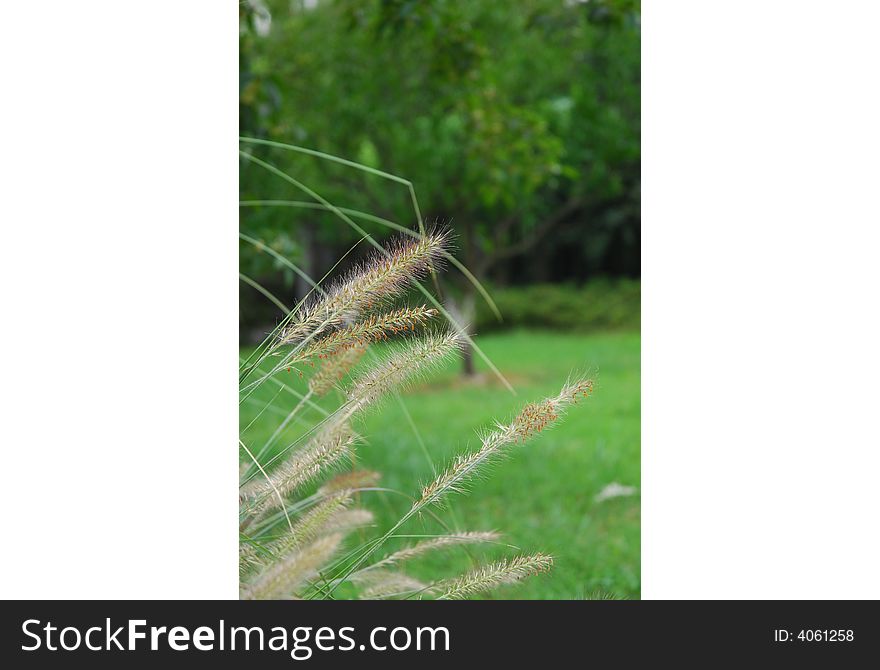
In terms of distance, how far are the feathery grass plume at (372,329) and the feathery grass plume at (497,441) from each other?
112 millimetres

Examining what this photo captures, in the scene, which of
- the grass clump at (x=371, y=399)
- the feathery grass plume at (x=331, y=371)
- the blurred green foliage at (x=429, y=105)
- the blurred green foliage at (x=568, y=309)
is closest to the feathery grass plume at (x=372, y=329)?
the grass clump at (x=371, y=399)

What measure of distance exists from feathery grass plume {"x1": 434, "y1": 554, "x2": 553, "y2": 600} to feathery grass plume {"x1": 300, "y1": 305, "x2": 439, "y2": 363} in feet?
0.72

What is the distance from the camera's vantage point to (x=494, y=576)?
0.67 m

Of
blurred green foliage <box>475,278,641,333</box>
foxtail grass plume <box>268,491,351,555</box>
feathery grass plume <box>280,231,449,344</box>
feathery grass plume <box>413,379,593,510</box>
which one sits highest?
feathery grass plume <box>280,231,449,344</box>

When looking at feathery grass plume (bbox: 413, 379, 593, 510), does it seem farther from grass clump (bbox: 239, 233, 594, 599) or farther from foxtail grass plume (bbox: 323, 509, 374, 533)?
foxtail grass plume (bbox: 323, 509, 374, 533)

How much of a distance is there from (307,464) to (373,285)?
16 centimetres

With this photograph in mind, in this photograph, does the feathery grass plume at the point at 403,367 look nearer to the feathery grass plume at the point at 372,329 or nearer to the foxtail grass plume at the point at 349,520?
the feathery grass plume at the point at 372,329

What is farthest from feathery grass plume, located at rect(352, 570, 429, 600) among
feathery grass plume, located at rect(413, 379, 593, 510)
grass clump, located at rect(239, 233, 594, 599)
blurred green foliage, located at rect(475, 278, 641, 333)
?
blurred green foliage, located at rect(475, 278, 641, 333)

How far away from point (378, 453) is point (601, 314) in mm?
5572

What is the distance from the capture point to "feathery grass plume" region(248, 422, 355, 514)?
667mm

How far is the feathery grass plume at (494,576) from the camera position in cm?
67

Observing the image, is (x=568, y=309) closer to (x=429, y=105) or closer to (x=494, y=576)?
(x=429, y=105)
